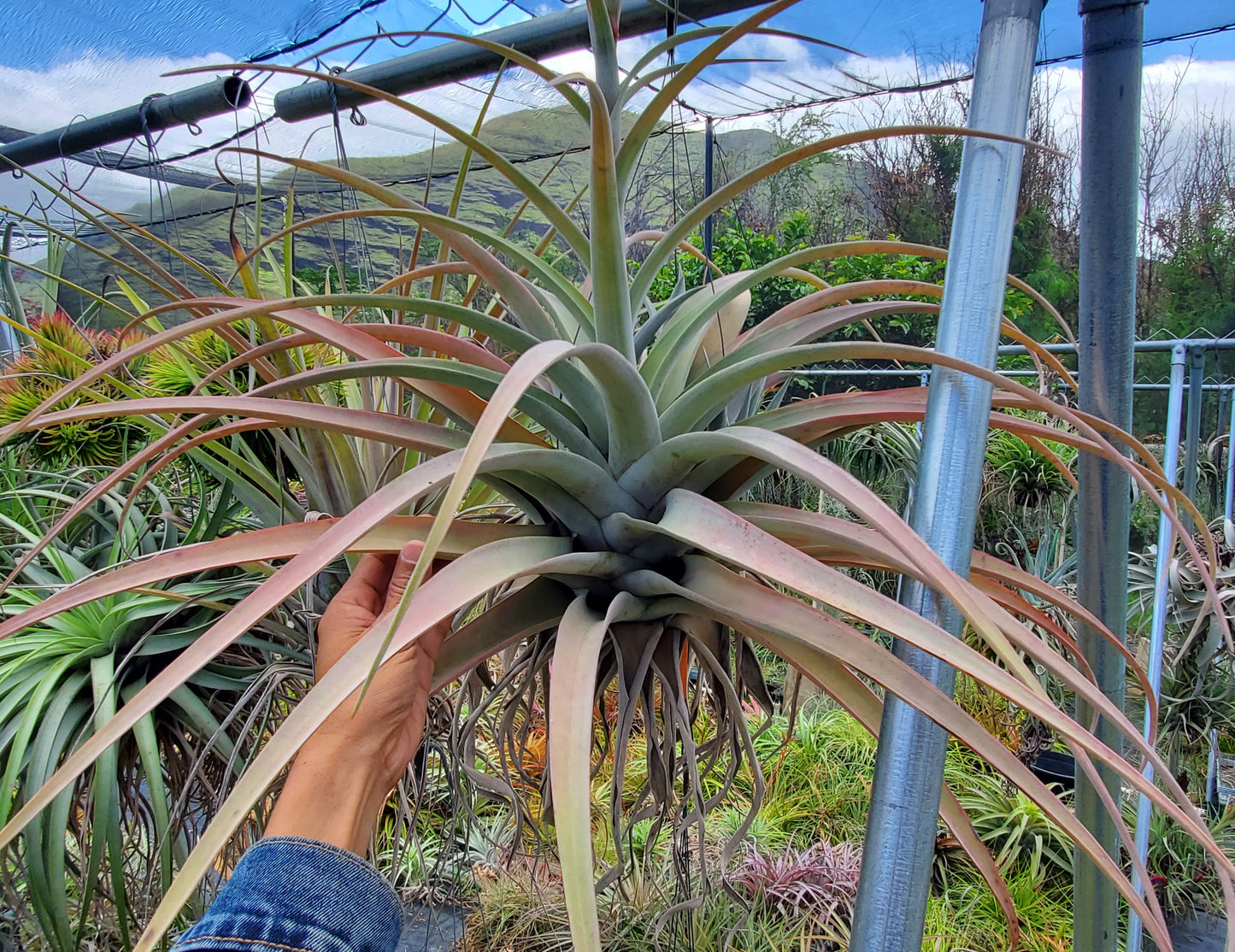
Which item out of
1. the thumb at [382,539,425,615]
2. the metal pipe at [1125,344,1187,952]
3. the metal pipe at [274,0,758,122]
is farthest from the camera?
the metal pipe at [274,0,758,122]

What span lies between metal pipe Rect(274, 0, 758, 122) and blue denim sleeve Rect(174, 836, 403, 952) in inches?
29.3

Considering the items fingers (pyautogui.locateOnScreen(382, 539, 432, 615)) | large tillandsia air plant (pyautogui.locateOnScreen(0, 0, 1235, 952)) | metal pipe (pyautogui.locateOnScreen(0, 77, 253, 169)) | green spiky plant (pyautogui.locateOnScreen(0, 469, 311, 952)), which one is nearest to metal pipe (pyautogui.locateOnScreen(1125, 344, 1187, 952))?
large tillandsia air plant (pyautogui.locateOnScreen(0, 0, 1235, 952))

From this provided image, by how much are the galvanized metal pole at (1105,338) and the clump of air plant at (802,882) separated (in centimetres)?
113

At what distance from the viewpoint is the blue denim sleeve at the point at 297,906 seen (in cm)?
31

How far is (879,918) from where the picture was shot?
225 millimetres

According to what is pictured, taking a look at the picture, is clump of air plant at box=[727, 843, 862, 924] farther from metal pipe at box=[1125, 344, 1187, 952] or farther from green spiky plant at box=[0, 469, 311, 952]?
green spiky plant at box=[0, 469, 311, 952]

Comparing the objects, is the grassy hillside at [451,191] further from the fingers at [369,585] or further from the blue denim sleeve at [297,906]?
the blue denim sleeve at [297,906]

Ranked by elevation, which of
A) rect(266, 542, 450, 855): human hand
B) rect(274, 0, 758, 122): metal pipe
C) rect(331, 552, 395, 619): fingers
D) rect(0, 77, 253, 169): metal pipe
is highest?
rect(0, 77, 253, 169): metal pipe

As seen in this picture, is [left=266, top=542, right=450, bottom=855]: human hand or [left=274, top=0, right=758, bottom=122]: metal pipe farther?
[left=274, top=0, right=758, bottom=122]: metal pipe

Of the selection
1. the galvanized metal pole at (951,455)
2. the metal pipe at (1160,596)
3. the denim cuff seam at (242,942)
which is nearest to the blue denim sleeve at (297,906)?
the denim cuff seam at (242,942)

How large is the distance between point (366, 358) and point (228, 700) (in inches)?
16.3

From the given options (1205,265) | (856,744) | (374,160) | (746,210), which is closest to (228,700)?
(856,744)

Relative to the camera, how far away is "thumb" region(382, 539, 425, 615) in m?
0.33

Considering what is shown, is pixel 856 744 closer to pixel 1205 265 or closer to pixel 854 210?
pixel 1205 265
